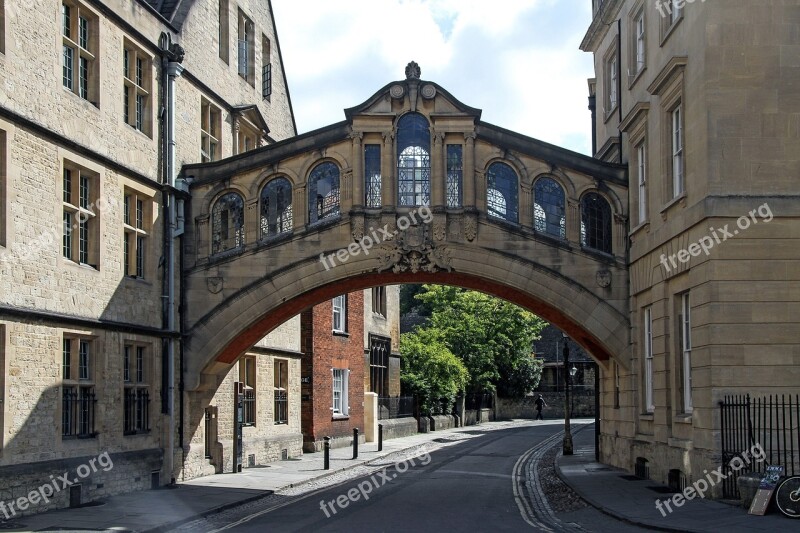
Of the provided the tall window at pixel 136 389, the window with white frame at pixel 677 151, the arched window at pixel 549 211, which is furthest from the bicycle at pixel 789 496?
the tall window at pixel 136 389

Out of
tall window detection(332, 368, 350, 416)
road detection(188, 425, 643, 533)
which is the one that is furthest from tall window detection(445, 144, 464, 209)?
tall window detection(332, 368, 350, 416)

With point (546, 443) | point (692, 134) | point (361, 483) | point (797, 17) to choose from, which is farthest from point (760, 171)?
point (546, 443)

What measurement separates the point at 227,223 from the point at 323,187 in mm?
2538

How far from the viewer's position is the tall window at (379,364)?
43478 mm

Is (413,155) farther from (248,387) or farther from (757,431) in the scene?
(757,431)

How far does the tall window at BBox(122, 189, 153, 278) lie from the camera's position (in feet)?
76.0

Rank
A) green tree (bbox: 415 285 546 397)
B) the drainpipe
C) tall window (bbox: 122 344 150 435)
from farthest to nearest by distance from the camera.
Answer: green tree (bbox: 415 285 546 397) → the drainpipe → tall window (bbox: 122 344 150 435)

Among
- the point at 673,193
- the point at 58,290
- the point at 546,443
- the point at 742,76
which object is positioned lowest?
the point at 546,443

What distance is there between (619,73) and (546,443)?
1913 centimetres

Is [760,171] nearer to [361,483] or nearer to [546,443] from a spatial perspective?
[361,483]

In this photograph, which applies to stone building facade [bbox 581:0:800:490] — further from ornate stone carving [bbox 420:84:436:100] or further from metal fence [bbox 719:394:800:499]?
ornate stone carving [bbox 420:84:436:100]

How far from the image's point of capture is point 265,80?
110 feet

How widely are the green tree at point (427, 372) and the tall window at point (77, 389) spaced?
3022cm

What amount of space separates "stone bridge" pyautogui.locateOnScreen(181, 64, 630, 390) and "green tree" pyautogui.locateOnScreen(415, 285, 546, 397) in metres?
36.1
